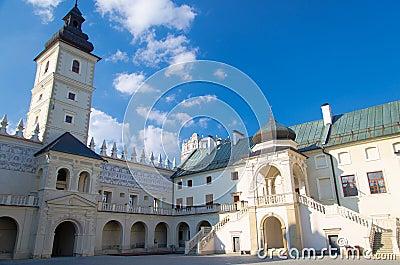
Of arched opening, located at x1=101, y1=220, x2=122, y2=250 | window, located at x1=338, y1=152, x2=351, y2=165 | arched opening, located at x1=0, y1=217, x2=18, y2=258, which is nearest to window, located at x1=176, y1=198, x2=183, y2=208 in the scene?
arched opening, located at x1=101, y1=220, x2=122, y2=250

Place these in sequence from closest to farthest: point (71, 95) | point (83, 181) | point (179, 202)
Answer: point (83, 181)
point (71, 95)
point (179, 202)

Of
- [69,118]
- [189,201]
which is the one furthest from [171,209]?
[69,118]

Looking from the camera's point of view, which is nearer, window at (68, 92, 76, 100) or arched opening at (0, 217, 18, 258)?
arched opening at (0, 217, 18, 258)

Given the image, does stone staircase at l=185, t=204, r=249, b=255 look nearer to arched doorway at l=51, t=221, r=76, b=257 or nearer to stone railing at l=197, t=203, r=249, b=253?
stone railing at l=197, t=203, r=249, b=253

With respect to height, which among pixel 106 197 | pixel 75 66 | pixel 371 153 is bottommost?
pixel 106 197

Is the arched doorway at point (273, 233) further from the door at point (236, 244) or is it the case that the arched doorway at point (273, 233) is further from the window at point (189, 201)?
the window at point (189, 201)

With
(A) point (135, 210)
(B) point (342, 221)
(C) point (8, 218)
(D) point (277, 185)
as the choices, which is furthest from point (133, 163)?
(B) point (342, 221)

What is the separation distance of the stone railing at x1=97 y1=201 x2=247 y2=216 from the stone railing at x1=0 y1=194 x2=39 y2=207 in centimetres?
476

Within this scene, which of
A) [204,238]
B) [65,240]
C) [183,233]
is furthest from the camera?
[183,233]

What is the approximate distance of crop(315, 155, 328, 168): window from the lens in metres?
23.3

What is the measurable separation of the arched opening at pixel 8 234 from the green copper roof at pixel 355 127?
22.2 metres

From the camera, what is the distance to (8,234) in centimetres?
2139

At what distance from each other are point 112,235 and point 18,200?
8.78 meters

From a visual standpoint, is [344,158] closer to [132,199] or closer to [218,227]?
[218,227]
